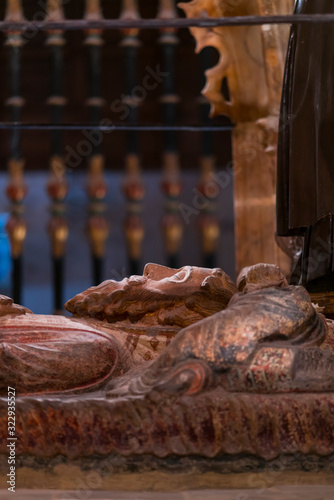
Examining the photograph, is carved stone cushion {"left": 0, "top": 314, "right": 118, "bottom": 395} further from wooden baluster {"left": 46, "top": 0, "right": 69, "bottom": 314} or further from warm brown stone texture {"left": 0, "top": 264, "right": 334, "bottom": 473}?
wooden baluster {"left": 46, "top": 0, "right": 69, "bottom": 314}

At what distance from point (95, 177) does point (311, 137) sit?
1.86 m

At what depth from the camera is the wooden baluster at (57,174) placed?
405cm

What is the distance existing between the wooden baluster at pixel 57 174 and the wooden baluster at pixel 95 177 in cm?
13

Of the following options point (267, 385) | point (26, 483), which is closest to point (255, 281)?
point (267, 385)

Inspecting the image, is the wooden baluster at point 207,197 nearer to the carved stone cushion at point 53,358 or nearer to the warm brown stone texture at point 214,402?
the carved stone cushion at point 53,358

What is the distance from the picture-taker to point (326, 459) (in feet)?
6.34

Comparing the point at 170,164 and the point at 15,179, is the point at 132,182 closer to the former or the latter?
the point at 170,164

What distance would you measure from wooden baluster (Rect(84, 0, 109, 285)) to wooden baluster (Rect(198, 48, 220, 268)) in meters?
0.47

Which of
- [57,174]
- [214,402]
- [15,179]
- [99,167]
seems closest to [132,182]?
[99,167]

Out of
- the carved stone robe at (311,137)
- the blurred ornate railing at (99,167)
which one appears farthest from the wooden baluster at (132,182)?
the carved stone robe at (311,137)

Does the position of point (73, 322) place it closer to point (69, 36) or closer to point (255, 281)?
point (255, 281)

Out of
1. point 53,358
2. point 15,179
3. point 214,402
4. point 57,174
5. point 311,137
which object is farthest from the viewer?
point 15,179

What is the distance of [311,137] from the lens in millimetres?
2520

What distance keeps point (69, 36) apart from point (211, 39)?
1158mm
